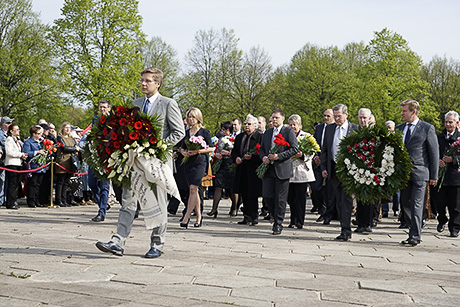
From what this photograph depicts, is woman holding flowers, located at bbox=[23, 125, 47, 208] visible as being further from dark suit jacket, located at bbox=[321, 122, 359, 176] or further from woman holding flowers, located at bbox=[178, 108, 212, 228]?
dark suit jacket, located at bbox=[321, 122, 359, 176]

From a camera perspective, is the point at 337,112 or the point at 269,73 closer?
the point at 337,112

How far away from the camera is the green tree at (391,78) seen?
43938mm

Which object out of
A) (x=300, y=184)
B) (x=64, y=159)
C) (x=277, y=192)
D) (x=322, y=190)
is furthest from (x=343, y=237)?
(x=64, y=159)

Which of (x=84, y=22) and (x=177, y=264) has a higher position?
(x=84, y=22)

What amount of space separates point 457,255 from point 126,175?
4.90 m

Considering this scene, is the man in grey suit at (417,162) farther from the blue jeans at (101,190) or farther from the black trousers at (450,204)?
the blue jeans at (101,190)

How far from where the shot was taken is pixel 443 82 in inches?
2115

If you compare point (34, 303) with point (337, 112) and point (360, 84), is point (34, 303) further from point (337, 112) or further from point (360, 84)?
point (360, 84)

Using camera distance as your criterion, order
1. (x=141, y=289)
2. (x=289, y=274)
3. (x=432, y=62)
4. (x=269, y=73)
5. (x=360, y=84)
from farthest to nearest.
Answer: (x=432, y=62)
(x=269, y=73)
(x=360, y=84)
(x=289, y=274)
(x=141, y=289)

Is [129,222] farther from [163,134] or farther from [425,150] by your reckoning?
[425,150]

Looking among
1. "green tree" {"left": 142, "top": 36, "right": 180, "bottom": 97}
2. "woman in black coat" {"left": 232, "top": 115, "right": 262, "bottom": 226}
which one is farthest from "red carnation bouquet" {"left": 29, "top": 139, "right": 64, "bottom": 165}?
"green tree" {"left": 142, "top": 36, "right": 180, "bottom": 97}

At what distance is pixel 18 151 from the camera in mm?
14812

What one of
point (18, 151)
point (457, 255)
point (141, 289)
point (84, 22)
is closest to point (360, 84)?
point (84, 22)

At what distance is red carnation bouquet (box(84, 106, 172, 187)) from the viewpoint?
22.5ft
